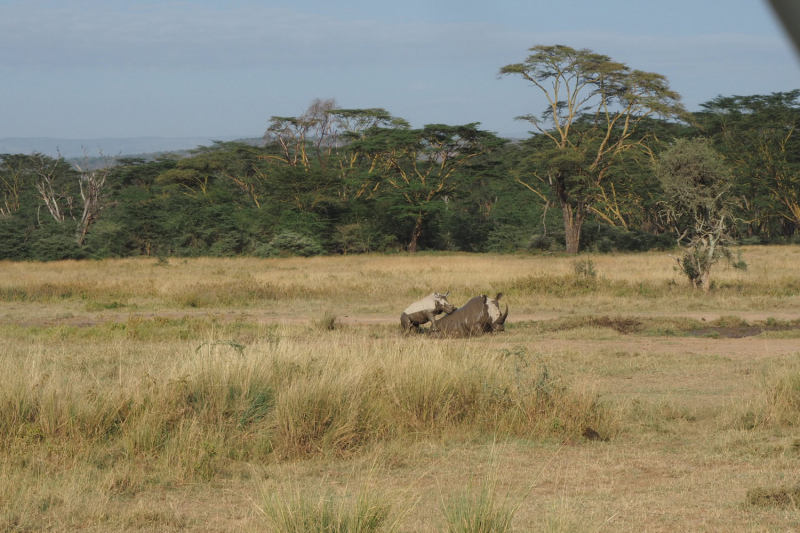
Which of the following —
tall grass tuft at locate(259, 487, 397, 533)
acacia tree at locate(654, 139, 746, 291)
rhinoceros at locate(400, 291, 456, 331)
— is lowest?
rhinoceros at locate(400, 291, 456, 331)

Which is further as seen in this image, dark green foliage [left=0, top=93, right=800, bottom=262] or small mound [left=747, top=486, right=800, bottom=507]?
dark green foliage [left=0, top=93, right=800, bottom=262]

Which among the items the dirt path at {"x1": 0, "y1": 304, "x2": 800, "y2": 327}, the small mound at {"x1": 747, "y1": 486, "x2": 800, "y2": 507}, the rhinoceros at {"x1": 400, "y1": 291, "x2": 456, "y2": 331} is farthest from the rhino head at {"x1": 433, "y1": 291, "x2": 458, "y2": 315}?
the small mound at {"x1": 747, "y1": 486, "x2": 800, "y2": 507}

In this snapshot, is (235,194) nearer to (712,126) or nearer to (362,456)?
(712,126)

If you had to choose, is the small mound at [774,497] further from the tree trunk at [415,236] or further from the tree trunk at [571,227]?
the tree trunk at [415,236]

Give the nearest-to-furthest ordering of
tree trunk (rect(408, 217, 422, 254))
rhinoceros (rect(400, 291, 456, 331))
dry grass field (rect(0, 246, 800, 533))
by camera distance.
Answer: dry grass field (rect(0, 246, 800, 533))
rhinoceros (rect(400, 291, 456, 331))
tree trunk (rect(408, 217, 422, 254))

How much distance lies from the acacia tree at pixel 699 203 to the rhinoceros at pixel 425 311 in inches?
280

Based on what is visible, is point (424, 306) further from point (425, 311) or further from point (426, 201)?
point (426, 201)

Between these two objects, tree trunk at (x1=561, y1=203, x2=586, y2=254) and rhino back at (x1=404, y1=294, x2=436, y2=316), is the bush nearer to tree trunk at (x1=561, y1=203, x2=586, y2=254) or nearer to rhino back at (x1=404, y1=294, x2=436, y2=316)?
tree trunk at (x1=561, y1=203, x2=586, y2=254)

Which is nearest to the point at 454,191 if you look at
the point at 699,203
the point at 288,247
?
the point at 288,247

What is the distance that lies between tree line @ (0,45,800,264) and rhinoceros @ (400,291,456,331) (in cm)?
2383

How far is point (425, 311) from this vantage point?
11.9 m

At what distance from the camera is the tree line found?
120ft

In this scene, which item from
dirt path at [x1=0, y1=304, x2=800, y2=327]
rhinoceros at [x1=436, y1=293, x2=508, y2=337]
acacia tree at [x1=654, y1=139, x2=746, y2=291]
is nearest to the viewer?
rhinoceros at [x1=436, y1=293, x2=508, y2=337]

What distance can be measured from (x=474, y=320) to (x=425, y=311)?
2.78 ft
